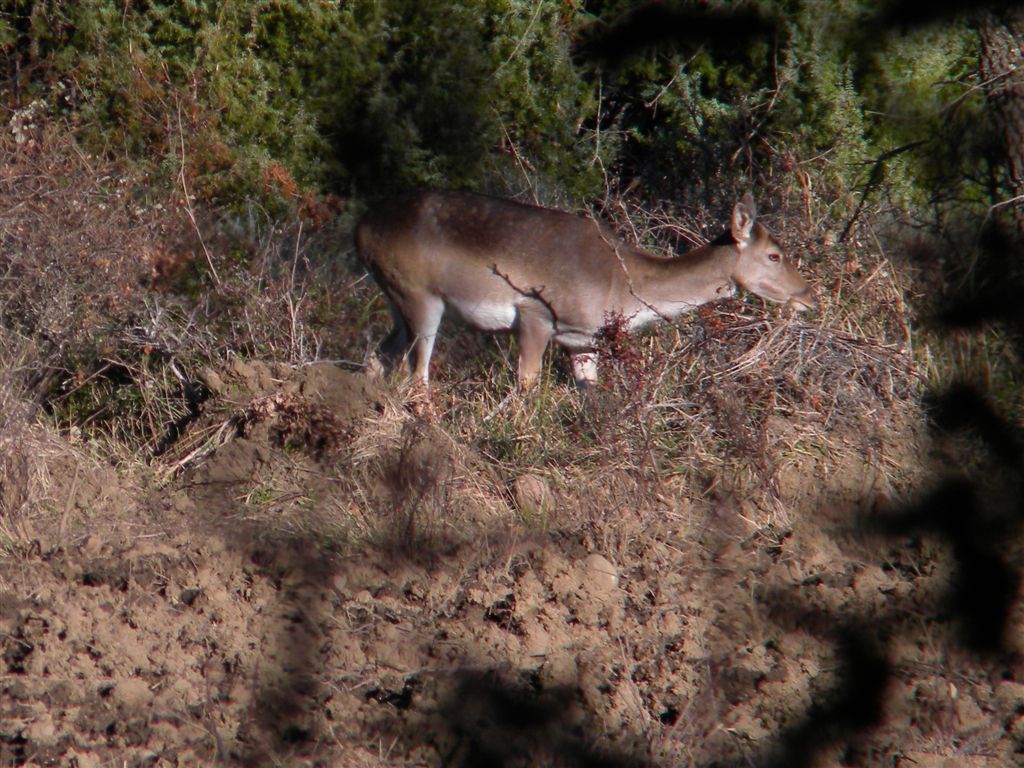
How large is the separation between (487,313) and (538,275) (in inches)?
17.0

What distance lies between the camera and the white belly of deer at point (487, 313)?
29.8ft

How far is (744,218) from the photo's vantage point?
919 cm

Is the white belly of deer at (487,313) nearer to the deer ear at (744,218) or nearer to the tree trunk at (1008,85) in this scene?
the deer ear at (744,218)

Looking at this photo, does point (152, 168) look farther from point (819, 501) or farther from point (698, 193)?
point (819, 501)

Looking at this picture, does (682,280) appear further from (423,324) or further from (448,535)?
(448,535)

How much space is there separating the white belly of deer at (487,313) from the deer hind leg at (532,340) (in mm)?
85

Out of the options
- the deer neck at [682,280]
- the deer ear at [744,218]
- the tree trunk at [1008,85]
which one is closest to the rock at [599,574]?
the tree trunk at [1008,85]

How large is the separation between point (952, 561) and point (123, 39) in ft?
30.9

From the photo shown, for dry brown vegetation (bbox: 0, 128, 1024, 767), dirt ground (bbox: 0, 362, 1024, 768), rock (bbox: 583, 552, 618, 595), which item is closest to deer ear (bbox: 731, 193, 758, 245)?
dry brown vegetation (bbox: 0, 128, 1024, 767)

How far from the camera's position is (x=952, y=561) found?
629cm

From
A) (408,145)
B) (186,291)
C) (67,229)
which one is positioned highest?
(67,229)

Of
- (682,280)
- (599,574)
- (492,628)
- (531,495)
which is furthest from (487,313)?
(492,628)

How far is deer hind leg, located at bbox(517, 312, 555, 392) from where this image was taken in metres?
8.94

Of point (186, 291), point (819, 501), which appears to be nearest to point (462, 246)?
point (186, 291)
